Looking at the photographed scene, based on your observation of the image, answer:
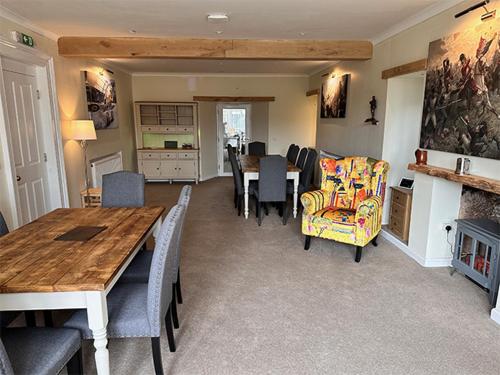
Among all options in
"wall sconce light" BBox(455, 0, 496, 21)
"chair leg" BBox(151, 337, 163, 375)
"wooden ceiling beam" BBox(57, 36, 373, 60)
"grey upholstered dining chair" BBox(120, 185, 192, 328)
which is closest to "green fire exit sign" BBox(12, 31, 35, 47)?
"wooden ceiling beam" BBox(57, 36, 373, 60)

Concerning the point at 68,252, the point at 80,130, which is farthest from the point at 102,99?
the point at 68,252

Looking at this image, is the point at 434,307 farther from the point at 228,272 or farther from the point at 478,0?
the point at 478,0

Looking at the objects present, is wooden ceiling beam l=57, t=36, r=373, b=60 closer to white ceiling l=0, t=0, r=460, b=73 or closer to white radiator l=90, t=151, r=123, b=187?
white ceiling l=0, t=0, r=460, b=73

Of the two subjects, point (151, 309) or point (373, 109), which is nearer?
point (151, 309)

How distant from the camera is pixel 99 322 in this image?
156cm

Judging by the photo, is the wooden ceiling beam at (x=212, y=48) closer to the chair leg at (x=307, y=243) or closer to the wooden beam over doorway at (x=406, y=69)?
the wooden beam over doorway at (x=406, y=69)

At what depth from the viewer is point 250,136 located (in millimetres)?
Answer: 8547

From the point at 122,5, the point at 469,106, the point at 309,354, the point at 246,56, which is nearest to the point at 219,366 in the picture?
the point at 309,354

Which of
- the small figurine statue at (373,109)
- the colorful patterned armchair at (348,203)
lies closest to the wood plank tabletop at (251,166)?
the colorful patterned armchair at (348,203)

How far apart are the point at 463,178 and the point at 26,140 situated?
4327 millimetres

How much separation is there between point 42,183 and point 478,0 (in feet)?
15.7

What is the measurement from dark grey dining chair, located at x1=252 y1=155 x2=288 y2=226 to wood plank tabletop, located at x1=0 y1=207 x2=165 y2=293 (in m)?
2.11

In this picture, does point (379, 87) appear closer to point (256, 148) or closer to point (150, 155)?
point (256, 148)

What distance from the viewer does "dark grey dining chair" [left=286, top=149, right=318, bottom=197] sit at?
4.92 metres
